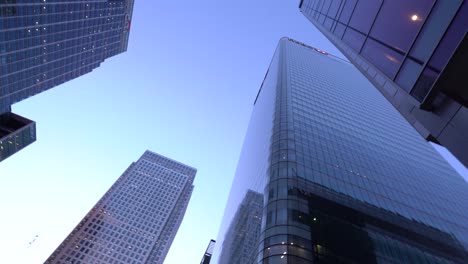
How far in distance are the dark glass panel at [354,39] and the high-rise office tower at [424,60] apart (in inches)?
14.3

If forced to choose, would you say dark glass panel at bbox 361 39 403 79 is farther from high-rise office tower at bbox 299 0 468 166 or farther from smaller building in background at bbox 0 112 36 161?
smaller building in background at bbox 0 112 36 161

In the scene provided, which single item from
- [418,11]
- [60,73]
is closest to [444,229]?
[418,11]

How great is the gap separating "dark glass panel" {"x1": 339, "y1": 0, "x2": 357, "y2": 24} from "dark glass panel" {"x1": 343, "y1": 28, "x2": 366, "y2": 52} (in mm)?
1005

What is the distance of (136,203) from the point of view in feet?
630

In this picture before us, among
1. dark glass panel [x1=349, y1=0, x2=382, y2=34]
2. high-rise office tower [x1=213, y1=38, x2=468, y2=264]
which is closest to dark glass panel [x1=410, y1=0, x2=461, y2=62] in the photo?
dark glass panel [x1=349, y1=0, x2=382, y2=34]

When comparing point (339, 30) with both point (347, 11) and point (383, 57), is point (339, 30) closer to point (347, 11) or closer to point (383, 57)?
point (347, 11)

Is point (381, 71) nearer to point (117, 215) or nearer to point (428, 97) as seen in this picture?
point (428, 97)

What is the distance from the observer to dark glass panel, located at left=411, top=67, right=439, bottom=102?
11606 millimetres

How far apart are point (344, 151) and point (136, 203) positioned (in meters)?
161

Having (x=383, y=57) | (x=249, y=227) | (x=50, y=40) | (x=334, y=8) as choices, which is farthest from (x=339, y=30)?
(x=50, y=40)

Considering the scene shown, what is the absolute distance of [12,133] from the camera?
364 feet

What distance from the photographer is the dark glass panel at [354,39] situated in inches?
774

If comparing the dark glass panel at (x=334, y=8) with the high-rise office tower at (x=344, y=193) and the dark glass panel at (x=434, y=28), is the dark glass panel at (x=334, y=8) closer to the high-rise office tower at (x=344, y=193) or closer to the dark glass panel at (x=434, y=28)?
the dark glass panel at (x=434, y=28)

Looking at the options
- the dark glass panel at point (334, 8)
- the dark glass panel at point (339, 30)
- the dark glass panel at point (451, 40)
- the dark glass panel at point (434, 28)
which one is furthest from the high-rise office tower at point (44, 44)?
→ the dark glass panel at point (451, 40)
